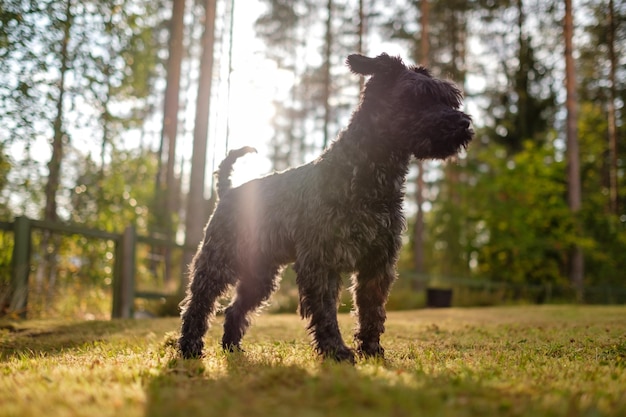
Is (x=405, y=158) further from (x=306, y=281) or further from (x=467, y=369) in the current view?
(x=467, y=369)

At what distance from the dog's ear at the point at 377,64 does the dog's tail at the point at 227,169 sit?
6.18 ft

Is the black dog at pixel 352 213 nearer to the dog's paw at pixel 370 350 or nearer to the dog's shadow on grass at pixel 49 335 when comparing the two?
the dog's paw at pixel 370 350

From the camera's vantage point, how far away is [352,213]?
427 centimetres

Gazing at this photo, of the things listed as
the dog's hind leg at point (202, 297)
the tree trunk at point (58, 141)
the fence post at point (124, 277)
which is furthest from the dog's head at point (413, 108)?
the fence post at point (124, 277)

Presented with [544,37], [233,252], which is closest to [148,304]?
[233,252]

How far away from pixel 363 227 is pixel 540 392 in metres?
1.80

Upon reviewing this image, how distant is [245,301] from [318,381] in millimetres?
2590

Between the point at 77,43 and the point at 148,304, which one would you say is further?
the point at 148,304

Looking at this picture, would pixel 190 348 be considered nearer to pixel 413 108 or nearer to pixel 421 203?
pixel 413 108

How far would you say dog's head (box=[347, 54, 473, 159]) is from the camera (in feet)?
14.2

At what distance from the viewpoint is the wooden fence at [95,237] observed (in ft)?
27.9

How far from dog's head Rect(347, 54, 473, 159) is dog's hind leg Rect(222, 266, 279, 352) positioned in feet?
6.02

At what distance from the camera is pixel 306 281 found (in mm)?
4227

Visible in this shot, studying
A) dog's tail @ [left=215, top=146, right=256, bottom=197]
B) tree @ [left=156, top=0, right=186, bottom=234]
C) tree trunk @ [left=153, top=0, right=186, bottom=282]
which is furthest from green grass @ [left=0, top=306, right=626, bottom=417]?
tree @ [left=156, top=0, right=186, bottom=234]
